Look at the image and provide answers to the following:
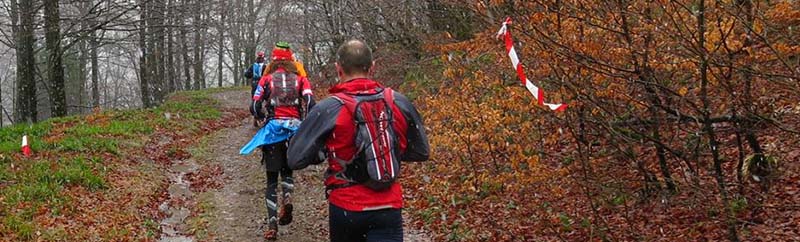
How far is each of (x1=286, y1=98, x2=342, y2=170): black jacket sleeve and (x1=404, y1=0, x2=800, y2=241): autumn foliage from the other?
9.32 feet

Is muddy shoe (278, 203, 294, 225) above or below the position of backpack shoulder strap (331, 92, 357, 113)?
below

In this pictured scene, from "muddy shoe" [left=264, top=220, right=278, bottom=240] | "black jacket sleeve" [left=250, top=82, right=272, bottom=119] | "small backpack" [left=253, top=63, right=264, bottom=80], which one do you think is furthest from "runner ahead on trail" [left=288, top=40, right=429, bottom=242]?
"small backpack" [left=253, top=63, right=264, bottom=80]

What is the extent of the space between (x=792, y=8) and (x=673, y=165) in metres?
3.22

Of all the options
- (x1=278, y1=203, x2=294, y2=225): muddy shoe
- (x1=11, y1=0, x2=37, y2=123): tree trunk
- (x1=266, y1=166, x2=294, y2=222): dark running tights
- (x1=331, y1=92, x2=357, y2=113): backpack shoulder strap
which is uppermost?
(x1=11, y1=0, x2=37, y2=123): tree trunk

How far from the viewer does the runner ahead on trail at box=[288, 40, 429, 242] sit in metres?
3.60

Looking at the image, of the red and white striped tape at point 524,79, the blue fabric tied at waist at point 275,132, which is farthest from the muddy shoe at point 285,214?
the red and white striped tape at point 524,79

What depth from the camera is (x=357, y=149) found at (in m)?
3.62

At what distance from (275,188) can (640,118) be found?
3707 millimetres

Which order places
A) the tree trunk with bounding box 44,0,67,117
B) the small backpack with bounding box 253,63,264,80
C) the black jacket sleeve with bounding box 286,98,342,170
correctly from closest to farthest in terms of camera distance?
the black jacket sleeve with bounding box 286,98,342,170 → the small backpack with bounding box 253,63,264,80 → the tree trunk with bounding box 44,0,67,117

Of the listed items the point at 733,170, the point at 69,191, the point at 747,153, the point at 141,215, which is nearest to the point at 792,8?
the point at 747,153

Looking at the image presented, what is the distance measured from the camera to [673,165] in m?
7.73

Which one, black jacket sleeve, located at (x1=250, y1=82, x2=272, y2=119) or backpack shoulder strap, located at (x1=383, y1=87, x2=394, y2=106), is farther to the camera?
black jacket sleeve, located at (x1=250, y1=82, x2=272, y2=119)

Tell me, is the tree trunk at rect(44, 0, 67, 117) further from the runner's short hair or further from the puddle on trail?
the runner's short hair

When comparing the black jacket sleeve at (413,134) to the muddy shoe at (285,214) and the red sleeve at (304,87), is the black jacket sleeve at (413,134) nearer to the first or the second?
the red sleeve at (304,87)
